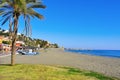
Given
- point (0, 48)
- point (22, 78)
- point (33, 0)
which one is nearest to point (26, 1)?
point (33, 0)

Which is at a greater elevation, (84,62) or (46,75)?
(84,62)

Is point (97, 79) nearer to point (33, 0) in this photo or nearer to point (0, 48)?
point (33, 0)

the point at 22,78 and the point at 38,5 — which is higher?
the point at 38,5

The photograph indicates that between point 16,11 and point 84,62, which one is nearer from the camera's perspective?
point 16,11

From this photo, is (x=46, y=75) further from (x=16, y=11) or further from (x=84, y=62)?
(x=84, y=62)

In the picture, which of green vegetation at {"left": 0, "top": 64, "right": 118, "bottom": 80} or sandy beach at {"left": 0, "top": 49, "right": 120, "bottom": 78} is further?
sandy beach at {"left": 0, "top": 49, "right": 120, "bottom": 78}

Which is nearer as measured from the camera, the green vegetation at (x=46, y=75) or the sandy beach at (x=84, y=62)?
the green vegetation at (x=46, y=75)

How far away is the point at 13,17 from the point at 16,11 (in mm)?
807

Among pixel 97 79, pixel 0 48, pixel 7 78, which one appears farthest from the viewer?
pixel 0 48

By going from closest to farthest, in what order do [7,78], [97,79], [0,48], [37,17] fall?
[7,78], [97,79], [37,17], [0,48]

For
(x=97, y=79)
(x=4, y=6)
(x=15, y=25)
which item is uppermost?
(x=4, y=6)

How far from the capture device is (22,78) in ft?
50.6

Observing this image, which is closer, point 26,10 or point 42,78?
point 42,78

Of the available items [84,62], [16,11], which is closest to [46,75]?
[16,11]
